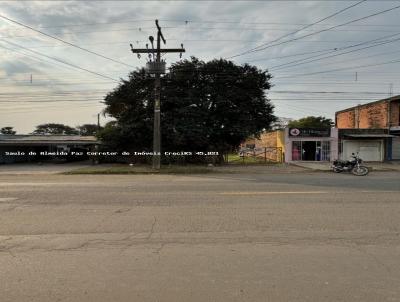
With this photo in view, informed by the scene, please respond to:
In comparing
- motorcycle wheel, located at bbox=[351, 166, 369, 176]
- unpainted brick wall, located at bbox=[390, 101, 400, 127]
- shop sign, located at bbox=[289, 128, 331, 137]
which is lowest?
motorcycle wheel, located at bbox=[351, 166, 369, 176]

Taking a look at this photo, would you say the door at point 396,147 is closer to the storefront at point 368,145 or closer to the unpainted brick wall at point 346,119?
the storefront at point 368,145

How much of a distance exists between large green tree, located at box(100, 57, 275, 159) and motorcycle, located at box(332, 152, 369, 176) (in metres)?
9.93

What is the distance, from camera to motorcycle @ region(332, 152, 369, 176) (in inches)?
911

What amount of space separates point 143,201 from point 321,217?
15.7ft

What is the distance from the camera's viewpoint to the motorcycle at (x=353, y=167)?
75.9 ft

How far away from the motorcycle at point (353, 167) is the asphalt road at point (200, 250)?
43.2 feet

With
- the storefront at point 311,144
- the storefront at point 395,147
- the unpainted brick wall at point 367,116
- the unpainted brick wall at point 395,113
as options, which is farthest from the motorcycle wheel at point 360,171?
the unpainted brick wall at point 367,116

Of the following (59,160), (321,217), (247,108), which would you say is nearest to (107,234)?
(321,217)

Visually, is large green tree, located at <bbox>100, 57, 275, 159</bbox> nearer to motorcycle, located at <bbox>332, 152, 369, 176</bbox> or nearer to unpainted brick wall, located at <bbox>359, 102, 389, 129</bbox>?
motorcycle, located at <bbox>332, 152, 369, 176</bbox>

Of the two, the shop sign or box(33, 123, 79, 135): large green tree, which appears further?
box(33, 123, 79, 135): large green tree

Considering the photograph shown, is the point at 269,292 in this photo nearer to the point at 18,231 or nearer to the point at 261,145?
the point at 18,231

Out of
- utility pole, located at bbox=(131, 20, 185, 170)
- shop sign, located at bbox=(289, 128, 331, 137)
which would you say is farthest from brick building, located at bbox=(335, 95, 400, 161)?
utility pole, located at bbox=(131, 20, 185, 170)

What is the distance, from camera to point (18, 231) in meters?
7.18

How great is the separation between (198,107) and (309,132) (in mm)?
11182
